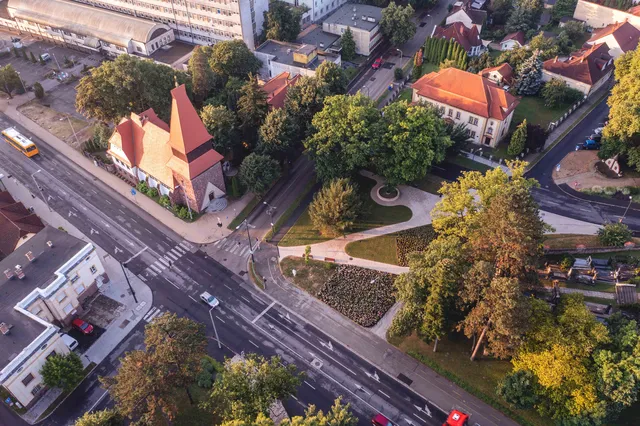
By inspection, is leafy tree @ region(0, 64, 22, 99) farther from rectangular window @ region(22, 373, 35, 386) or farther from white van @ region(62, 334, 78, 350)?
rectangular window @ region(22, 373, 35, 386)

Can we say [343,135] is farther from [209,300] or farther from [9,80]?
[9,80]

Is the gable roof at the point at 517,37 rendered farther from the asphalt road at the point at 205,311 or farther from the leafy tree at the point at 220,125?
the asphalt road at the point at 205,311

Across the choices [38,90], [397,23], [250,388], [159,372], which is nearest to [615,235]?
[250,388]

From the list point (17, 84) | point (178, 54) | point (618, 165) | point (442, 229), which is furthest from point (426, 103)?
point (17, 84)

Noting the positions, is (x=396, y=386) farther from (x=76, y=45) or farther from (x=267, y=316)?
(x=76, y=45)

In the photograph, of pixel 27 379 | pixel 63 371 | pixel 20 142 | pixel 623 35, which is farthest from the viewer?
pixel 623 35

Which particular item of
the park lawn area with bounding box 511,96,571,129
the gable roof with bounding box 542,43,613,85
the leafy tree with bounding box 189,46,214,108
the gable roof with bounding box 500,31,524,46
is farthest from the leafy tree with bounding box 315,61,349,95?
the gable roof with bounding box 500,31,524,46

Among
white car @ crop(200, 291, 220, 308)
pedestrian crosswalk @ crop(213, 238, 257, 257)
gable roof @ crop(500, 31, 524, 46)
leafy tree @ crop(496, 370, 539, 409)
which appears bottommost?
pedestrian crosswalk @ crop(213, 238, 257, 257)
